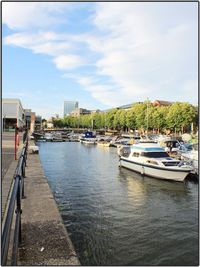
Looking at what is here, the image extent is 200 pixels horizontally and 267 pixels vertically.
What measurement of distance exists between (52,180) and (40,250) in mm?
18418

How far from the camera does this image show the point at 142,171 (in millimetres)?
28344

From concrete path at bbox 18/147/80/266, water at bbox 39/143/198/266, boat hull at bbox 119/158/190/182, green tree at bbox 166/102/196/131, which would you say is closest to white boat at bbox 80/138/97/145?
green tree at bbox 166/102/196/131

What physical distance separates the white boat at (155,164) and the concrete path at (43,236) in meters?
14.3

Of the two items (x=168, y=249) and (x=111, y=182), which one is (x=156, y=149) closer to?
(x=111, y=182)

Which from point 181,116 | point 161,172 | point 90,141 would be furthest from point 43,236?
point 181,116

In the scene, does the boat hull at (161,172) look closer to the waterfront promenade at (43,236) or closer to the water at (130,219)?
the water at (130,219)

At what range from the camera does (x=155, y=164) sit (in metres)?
26.6

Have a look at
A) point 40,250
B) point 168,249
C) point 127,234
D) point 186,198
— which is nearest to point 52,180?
point 186,198

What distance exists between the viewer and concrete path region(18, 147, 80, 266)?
724 cm

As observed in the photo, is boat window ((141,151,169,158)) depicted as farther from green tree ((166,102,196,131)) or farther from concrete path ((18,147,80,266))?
green tree ((166,102,196,131))

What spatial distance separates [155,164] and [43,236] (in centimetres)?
1909

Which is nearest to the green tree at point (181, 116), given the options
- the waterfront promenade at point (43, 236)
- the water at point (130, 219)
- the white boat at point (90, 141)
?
the white boat at point (90, 141)

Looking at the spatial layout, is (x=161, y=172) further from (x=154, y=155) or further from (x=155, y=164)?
(x=154, y=155)

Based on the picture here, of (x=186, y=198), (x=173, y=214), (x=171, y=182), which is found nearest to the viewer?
(x=173, y=214)
